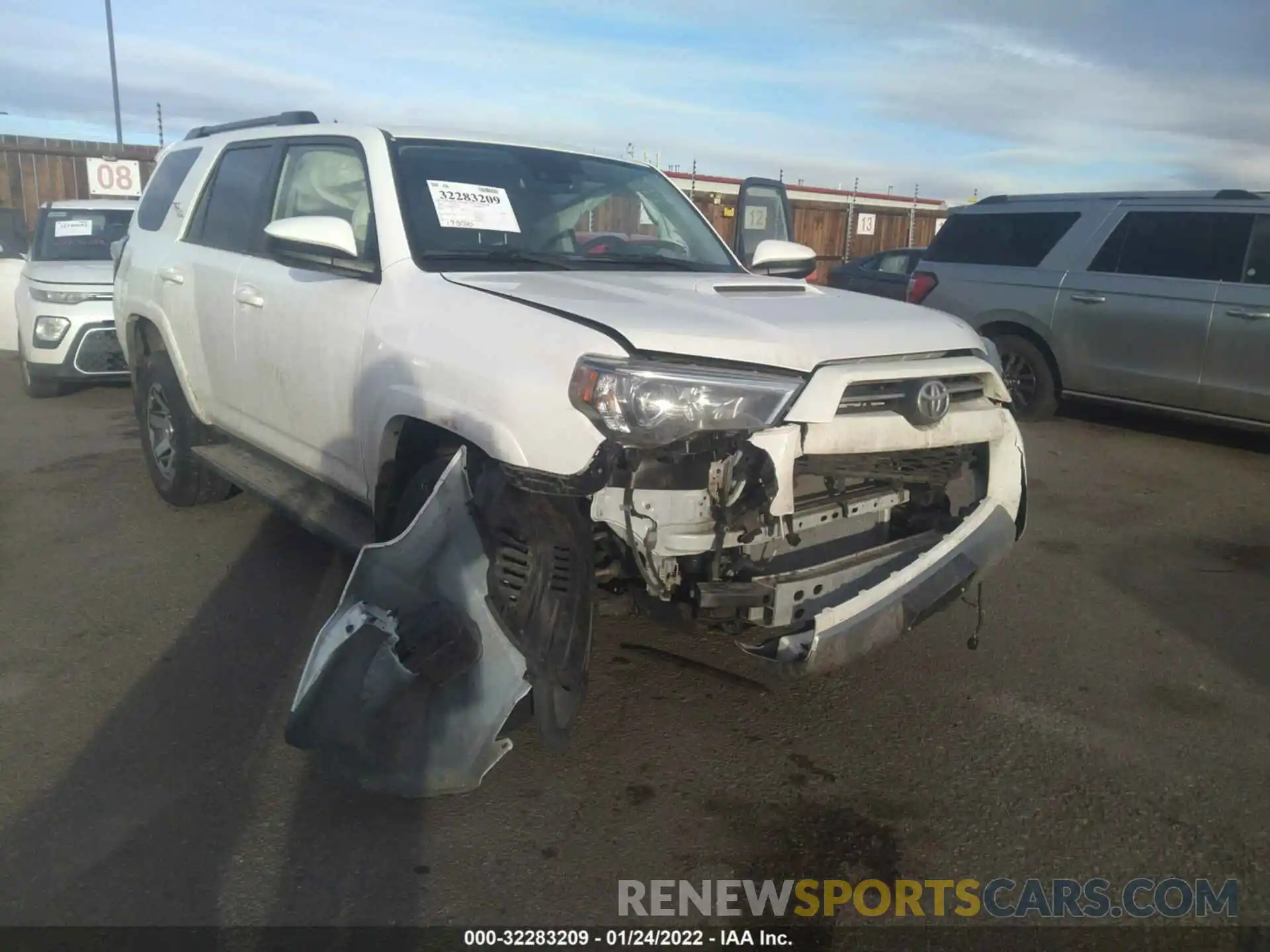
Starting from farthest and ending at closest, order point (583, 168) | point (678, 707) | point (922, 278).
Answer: point (922, 278)
point (583, 168)
point (678, 707)

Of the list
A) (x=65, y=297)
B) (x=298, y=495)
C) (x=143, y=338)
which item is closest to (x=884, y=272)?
(x=65, y=297)

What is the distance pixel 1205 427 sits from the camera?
8.88 metres

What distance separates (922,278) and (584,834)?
7.59 metres

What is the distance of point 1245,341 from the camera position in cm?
725

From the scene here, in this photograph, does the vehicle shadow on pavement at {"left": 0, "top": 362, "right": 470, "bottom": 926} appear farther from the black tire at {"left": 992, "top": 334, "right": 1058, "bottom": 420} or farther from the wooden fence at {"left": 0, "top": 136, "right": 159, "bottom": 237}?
the wooden fence at {"left": 0, "top": 136, "right": 159, "bottom": 237}

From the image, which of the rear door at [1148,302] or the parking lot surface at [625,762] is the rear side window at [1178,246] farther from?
the parking lot surface at [625,762]

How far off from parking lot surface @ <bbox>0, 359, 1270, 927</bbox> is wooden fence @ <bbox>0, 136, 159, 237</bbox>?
48.0ft

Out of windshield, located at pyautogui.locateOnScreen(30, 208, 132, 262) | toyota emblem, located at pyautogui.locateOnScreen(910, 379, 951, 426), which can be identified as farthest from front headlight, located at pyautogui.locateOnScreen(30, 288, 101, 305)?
toyota emblem, located at pyautogui.locateOnScreen(910, 379, 951, 426)

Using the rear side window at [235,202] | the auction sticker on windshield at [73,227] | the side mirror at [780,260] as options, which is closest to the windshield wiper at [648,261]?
the side mirror at [780,260]

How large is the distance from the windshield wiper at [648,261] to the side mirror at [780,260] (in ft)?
1.01

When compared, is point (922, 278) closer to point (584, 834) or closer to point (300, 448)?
point (300, 448)

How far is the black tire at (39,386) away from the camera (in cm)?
909

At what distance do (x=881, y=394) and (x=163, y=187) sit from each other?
462 centimetres

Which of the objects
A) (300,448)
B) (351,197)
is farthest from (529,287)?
(300,448)
